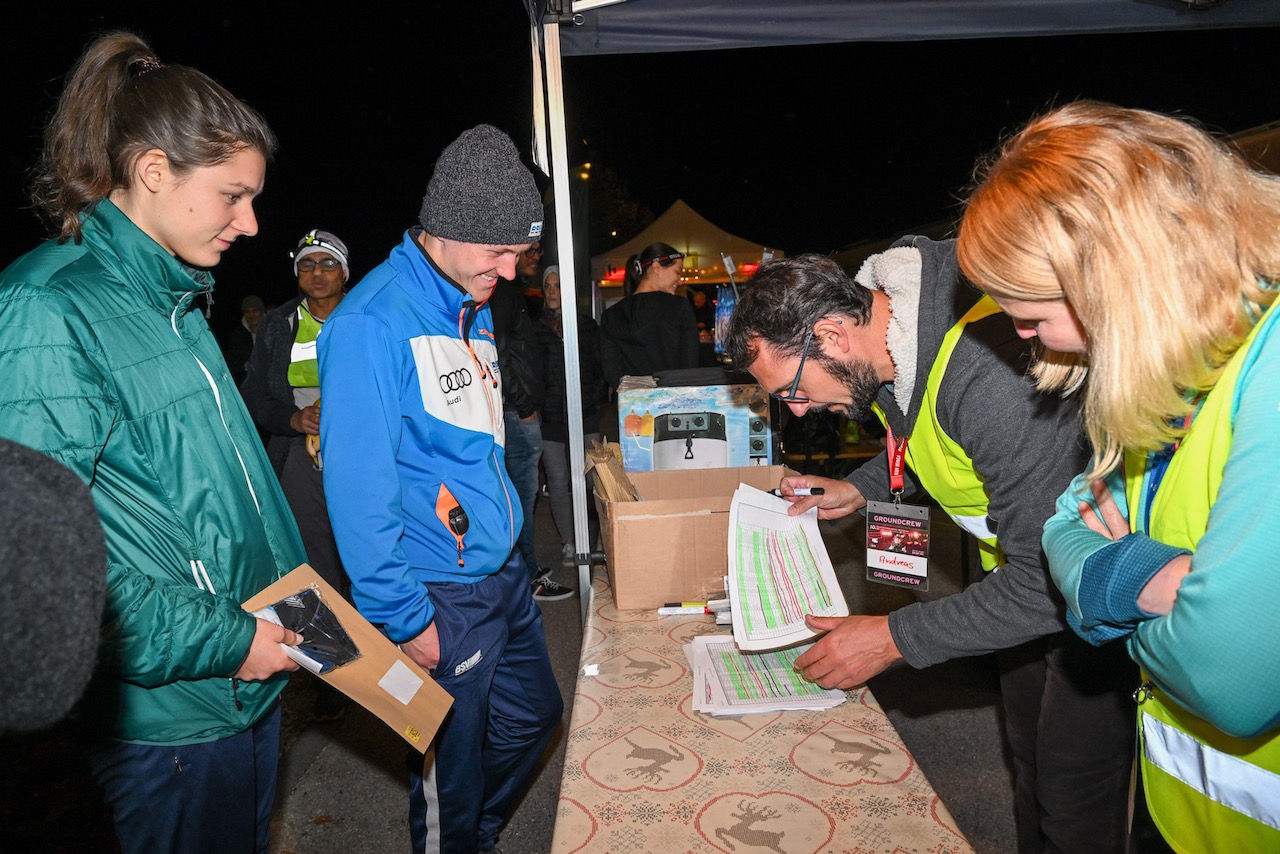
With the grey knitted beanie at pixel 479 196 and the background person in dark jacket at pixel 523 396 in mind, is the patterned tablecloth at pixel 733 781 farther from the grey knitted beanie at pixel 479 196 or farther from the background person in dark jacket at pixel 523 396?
the background person in dark jacket at pixel 523 396

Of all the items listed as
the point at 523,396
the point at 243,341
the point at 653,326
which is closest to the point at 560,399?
the point at 523,396

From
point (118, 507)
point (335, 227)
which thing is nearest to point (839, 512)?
point (118, 507)

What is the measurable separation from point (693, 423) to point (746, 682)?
97cm

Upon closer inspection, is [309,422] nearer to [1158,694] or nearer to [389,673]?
[389,673]

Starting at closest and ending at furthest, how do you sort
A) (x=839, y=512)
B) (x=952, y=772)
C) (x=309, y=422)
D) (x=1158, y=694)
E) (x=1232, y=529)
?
(x=1232, y=529), (x=1158, y=694), (x=839, y=512), (x=952, y=772), (x=309, y=422)

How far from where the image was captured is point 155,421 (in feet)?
3.55

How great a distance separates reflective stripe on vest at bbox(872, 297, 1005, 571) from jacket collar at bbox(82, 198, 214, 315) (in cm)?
135

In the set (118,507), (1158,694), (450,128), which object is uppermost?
(450,128)

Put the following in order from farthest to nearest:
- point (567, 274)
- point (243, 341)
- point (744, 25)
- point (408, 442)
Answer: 1. point (243, 341)
2. point (744, 25)
3. point (567, 274)
4. point (408, 442)

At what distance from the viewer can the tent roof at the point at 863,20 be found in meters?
2.31

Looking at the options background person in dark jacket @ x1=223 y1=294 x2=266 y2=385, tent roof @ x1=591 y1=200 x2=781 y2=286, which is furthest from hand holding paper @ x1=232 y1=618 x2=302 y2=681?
tent roof @ x1=591 y1=200 x2=781 y2=286

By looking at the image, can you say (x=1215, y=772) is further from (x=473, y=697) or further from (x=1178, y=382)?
(x=473, y=697)

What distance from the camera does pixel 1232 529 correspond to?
25.3 inches

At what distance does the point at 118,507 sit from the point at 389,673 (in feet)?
1.69
